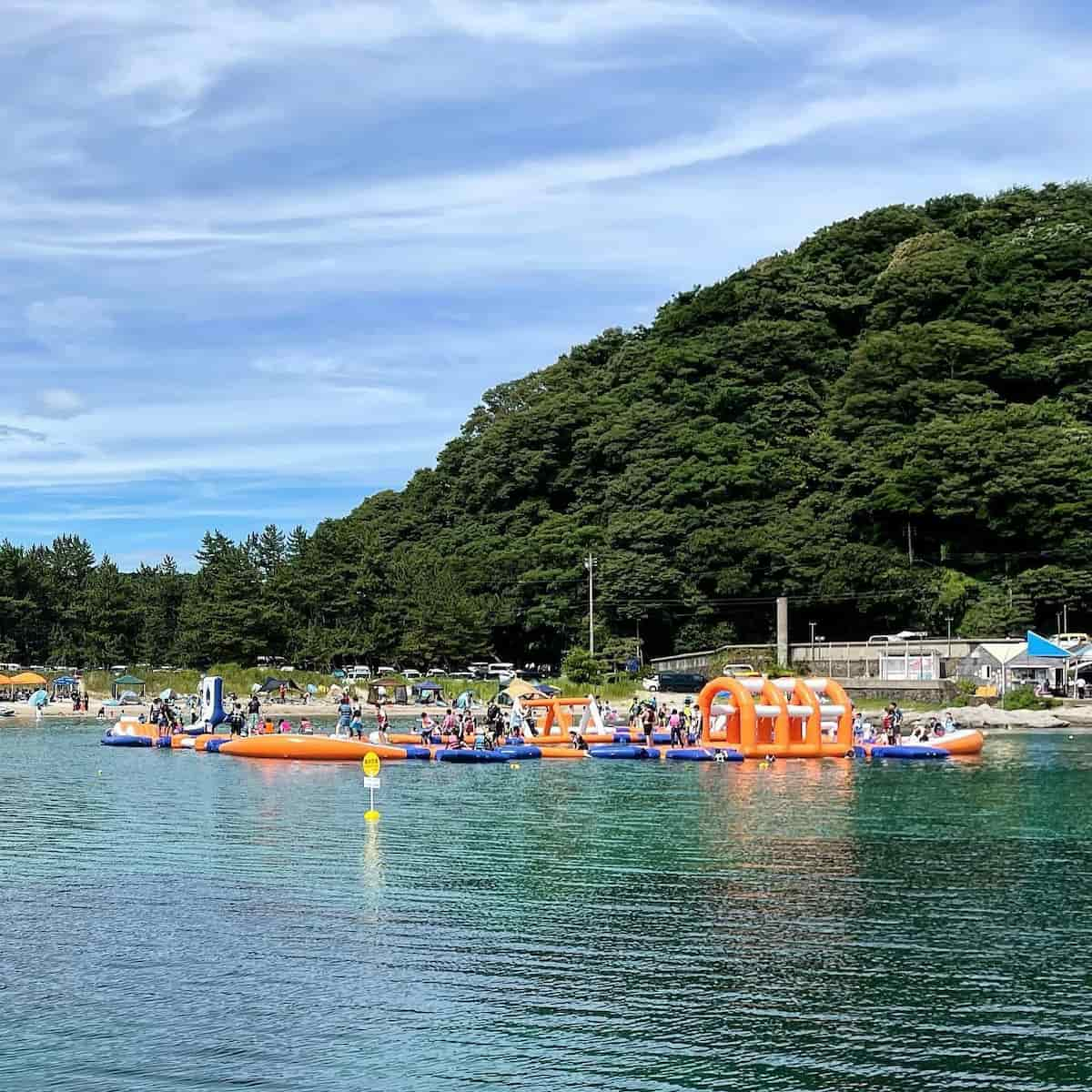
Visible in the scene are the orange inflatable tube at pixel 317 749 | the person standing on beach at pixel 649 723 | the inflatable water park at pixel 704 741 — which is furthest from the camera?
the person standing on beach at pixel 649 723

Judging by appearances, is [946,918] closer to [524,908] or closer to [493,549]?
[524,908]

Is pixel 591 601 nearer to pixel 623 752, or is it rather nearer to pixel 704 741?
pixel 704 741

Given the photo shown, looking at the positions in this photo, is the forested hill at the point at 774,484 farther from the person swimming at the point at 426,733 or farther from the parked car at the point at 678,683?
the person swimming at the point at 426,733

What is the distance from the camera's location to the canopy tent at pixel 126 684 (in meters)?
87.9

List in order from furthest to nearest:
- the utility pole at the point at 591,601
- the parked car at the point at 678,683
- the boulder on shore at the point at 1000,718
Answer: the utility pole at the point at 591,601 < the parked car at the point at 678,683 < the boulder on shore at the point at 1000,718

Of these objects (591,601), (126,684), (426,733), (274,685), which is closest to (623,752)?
(426,733)

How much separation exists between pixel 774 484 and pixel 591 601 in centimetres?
1668

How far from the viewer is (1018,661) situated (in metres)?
72.9

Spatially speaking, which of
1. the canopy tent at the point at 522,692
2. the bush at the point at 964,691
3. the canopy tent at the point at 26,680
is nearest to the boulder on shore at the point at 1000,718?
the bush at the point at 964,691

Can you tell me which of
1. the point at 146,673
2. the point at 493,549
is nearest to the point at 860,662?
the point at 493,549

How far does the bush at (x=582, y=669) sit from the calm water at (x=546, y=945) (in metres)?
49.6

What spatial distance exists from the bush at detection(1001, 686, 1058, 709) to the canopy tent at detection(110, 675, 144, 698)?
51.0 meters

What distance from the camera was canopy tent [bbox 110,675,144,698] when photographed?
87.9 m

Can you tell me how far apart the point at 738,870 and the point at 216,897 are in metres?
9.18
